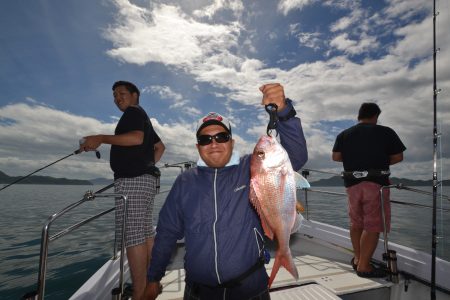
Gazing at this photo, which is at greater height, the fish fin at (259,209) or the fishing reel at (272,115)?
the fishing reel at (272,115)

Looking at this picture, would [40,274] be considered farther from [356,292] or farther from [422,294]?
[422,294]

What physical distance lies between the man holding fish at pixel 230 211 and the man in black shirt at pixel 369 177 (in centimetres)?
224

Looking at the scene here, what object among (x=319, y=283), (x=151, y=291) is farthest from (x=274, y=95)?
(x=319, y=283)

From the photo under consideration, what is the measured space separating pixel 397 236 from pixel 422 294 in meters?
12.0

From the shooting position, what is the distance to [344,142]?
13.9ft

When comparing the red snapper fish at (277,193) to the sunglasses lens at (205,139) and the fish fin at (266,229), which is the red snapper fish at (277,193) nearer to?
the fish fin at (266,229)

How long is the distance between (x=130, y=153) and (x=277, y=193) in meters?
2.26

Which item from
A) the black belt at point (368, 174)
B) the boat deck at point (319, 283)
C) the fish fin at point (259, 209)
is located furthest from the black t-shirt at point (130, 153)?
the black belt at point (368, 174)

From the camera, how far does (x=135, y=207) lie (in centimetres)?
329

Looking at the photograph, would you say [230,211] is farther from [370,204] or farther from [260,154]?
[370,204]

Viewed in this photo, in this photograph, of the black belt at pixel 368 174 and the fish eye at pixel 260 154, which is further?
the black belt at pixel 368 174

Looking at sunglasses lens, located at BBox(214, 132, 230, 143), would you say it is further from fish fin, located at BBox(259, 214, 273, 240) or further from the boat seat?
the boat seat

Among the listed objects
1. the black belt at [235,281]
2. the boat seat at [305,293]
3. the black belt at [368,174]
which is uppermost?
the black belt at [368,174]

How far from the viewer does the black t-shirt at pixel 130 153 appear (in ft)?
11.1
